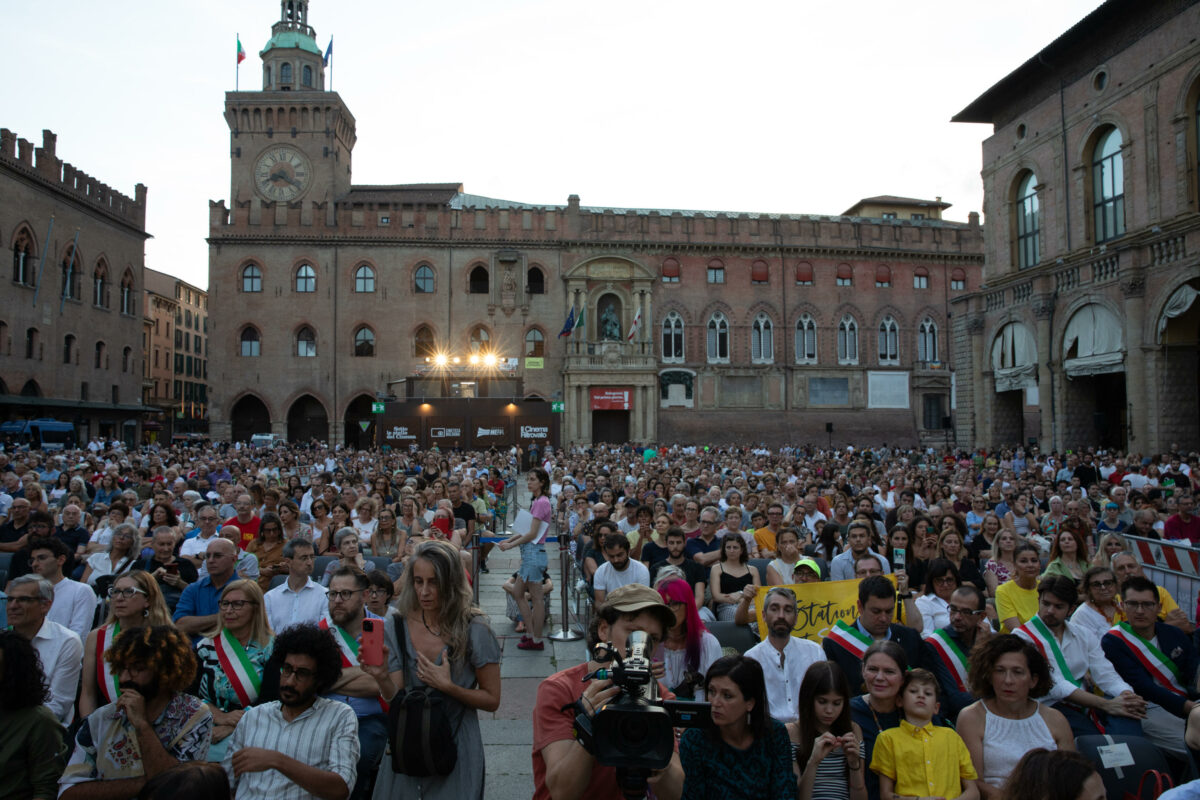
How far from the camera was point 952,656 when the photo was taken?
15.5ft

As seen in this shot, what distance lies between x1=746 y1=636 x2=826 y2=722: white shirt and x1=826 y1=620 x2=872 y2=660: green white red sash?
0.23 meters

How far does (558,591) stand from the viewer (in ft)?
39.4

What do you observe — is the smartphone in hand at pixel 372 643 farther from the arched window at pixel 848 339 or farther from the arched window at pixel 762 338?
the arched window at pixel 848 339

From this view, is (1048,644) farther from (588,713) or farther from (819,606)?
(588,713)

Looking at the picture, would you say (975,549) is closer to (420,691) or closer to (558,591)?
(558,591)

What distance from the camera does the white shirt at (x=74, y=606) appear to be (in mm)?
5207

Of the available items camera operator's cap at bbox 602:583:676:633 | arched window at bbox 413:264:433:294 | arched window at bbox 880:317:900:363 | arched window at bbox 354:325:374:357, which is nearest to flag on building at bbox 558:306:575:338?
arched window at bbox 413:264:433:294

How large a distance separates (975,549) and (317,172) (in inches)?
1682

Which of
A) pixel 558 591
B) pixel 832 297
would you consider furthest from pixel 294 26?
pixel 558 591

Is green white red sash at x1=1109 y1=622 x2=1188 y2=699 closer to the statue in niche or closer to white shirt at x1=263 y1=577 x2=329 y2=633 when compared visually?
white shirt at x1=263 y1=577 x2=329 y2=633

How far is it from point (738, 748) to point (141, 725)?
249 centimetres

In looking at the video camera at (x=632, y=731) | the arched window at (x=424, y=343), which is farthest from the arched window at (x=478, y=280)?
the video camera at (x=632, y=731)

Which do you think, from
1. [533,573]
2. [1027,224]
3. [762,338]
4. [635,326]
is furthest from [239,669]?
[762,338]

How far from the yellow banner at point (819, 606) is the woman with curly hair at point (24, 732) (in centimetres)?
435
